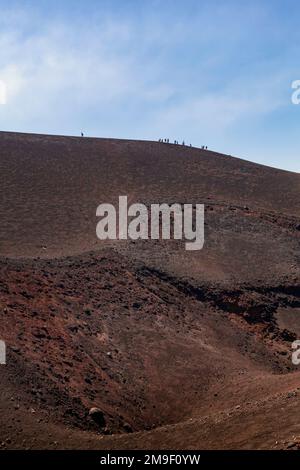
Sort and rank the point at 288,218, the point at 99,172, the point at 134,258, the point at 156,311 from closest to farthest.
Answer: the point at 156,311 < the point at 134,258 < the point at 288,218 < the point at 99,172

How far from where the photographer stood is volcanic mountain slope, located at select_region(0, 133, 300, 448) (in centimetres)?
1175

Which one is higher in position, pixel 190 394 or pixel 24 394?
pixel 24 394

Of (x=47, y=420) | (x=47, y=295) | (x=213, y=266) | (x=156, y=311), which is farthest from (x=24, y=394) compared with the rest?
(x=213, y=266)

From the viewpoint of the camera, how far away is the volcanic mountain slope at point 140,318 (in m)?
11.8

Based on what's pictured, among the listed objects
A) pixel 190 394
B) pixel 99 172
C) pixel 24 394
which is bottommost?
pixel 190 394

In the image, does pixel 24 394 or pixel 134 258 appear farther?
pixel 134 258

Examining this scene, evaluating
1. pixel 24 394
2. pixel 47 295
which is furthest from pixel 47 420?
pixel 47 295

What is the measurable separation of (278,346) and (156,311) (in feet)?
19.1

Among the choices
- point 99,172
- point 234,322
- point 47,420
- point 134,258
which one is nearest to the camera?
point 47,420

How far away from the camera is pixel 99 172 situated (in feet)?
140

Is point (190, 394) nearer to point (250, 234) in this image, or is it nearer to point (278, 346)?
point (278, 346)

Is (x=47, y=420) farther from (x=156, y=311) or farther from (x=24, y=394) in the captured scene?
(x=156, y=311)

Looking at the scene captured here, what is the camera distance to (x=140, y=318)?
67.9 ft

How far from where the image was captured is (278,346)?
884 inches
